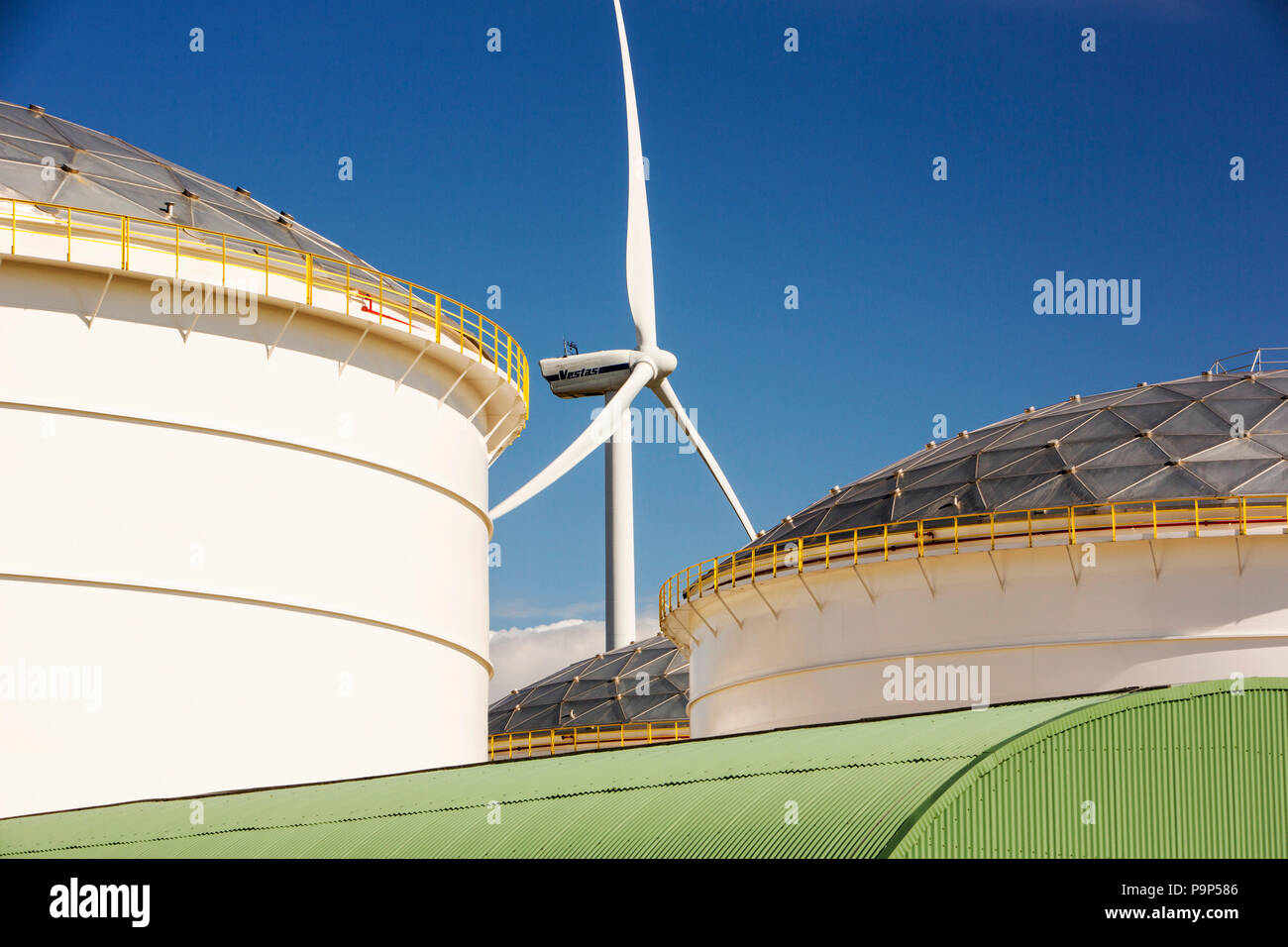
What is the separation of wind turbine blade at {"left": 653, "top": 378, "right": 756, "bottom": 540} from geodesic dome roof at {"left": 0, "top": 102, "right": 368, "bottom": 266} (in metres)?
26.4

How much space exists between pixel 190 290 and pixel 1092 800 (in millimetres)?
18069

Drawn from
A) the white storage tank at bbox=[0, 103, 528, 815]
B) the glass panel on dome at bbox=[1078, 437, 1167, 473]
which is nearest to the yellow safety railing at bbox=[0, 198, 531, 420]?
the white storage tank at bbox=[0, 103, 528, 815]

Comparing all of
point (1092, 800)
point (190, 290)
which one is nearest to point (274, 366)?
point (190, 290)

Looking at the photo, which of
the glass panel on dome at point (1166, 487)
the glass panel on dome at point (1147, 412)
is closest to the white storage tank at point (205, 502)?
the glass panel on dome at point (1166, 487)

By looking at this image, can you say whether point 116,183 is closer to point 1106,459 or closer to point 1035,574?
point 1035,574

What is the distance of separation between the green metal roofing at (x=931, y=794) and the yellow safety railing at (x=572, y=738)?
105 feet

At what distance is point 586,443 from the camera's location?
43.7 meters

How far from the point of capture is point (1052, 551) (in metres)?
28.3

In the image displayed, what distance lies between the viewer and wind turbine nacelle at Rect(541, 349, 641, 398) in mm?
59659

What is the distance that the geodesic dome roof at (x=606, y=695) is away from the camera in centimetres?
5112

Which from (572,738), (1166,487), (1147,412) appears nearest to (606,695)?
(572,738)
